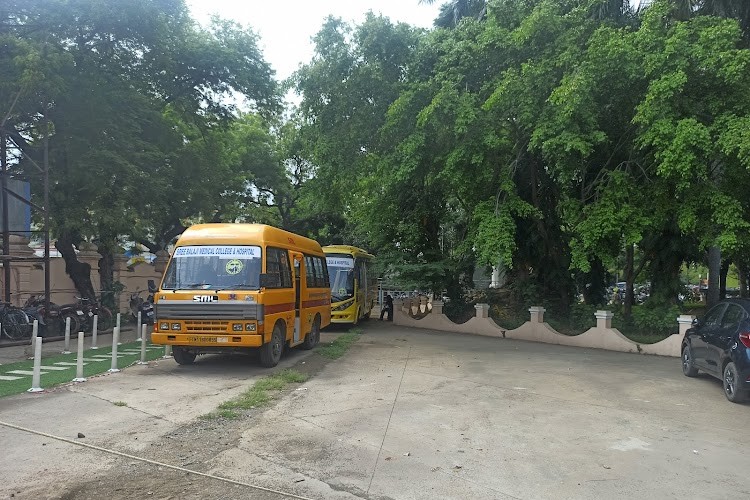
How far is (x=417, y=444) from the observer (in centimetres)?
672

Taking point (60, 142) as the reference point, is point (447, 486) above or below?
below

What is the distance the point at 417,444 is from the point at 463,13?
2000 cm

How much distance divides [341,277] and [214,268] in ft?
34.2

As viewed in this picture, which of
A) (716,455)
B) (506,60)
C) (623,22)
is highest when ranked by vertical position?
(623,22)

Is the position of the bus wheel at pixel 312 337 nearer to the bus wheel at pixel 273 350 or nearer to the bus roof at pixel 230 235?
the bus wheel at pixel 273 350

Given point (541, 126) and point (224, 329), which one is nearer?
point (224, 329)

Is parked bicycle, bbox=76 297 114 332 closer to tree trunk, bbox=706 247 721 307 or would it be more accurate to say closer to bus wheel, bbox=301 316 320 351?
bus wheel, bbox=301 316 320 351

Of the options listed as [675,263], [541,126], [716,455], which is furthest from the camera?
[675,263]

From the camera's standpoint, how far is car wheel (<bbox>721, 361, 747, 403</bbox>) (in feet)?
29.3

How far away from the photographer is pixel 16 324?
1538cm

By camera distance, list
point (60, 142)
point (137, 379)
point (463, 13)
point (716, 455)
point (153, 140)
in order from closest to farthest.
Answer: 1. point (716, 455)
2. point (137, 379)
3. point (60, 142)
4. point (153, 140)
5. point (463, 13)

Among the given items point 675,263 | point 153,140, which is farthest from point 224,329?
point 675,263

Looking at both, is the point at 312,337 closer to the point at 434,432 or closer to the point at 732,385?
the point at 434,432

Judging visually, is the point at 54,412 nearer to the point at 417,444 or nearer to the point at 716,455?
the point at 417,444
